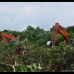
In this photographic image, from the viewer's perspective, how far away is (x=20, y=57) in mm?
7066

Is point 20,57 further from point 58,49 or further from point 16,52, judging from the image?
point 16,52

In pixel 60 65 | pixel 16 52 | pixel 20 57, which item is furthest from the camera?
pixel 16 52

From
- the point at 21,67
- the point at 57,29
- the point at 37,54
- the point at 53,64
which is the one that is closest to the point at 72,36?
the point at 57,29

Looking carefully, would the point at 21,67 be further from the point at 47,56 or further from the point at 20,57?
the point at 20,57

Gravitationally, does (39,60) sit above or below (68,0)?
below

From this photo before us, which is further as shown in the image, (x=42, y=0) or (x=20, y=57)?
(x=20, y=57)

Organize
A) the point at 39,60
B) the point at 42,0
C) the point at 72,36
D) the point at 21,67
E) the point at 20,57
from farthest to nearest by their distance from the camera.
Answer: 1. the point at 72,36
2. the point at 20,57
3. the point at 39,60
4. the point at 21,67
5. the point at 42,0

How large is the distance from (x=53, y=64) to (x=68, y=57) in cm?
63

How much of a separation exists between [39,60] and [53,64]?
0.99 m

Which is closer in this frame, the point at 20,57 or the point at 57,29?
the point at 20,57

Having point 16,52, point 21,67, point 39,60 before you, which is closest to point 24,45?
point 16,52

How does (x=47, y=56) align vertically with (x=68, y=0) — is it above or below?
below

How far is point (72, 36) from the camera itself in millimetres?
17578

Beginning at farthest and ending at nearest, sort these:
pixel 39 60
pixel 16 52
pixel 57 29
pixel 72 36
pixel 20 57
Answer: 1. pixel 72 36
2. pixel 57 29
3. pixel 16 52
4. pixel 20 57
5. pixel 39 60
